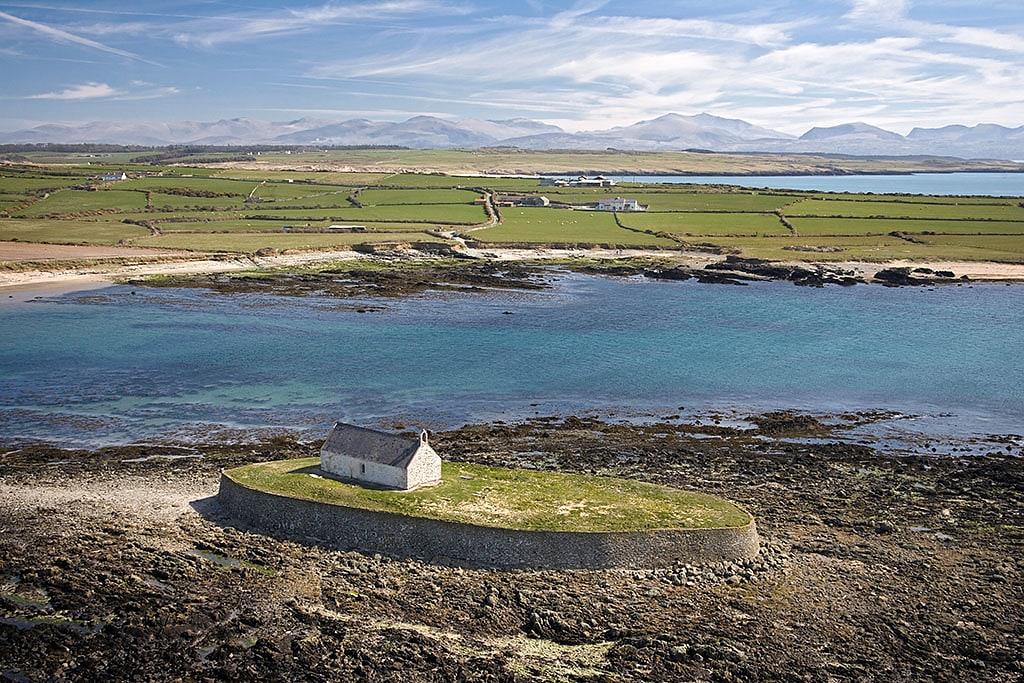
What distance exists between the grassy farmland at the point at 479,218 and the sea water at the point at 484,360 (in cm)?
2197

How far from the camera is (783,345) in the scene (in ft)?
178

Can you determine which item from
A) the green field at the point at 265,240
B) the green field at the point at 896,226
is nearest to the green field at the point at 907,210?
the green field at the point at 896,226

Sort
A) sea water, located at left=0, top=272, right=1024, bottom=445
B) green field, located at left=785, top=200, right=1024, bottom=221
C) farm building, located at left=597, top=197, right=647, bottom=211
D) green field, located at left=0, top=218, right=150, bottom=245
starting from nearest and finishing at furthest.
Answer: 1. sea water, located at left=0, top=272, right=1024, bottom=445
2. green field, located at left=0, top=218, right=150, bottom=245
3. green field, located at left=785, top=200, right=1024, bottom=221
4. farm building, located at left=597, top=197, right=647, bottom=211

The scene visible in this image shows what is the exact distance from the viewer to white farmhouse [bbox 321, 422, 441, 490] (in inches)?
1049

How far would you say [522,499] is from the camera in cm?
2647

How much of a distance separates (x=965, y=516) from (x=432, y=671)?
1761 centimetres

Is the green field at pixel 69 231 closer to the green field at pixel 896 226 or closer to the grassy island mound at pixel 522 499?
the grassy island mound at pixel 522 499

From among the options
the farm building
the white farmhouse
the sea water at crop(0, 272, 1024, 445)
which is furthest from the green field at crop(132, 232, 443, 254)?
the white farmhouse

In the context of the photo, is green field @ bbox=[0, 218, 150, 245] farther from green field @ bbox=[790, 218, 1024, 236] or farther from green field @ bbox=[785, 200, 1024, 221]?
green field @ bbox=[785, 200, 1024, 221]

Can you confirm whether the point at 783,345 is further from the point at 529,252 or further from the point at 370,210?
the point at 370,210

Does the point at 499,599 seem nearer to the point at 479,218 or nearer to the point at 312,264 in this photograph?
the point at 312,264

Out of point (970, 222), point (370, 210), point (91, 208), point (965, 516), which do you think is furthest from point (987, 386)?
point (91, 208)

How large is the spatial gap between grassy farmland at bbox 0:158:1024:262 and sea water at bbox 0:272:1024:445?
72.1 feet

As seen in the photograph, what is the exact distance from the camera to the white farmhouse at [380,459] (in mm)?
26656
